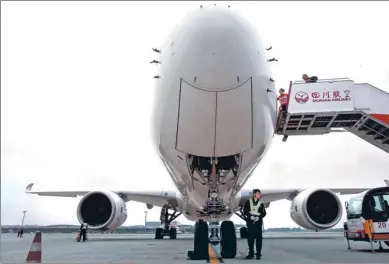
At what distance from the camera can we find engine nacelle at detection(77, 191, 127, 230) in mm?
15541

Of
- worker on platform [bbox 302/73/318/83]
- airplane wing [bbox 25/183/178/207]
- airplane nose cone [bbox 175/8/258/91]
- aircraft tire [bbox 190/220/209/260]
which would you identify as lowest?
aircraft tire [bbox 190/220/209/260]

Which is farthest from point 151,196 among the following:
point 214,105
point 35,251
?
point 214,105

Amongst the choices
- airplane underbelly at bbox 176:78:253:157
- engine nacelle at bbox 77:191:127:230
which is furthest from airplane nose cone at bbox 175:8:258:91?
engine nacelle at bbox 77:191:127:230

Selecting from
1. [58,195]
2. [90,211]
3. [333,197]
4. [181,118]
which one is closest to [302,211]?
[333,197]

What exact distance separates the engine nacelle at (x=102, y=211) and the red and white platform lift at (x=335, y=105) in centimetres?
822

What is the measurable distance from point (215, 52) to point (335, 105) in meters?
4.22

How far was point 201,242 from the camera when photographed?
773cm

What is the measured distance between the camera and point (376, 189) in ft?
35.2

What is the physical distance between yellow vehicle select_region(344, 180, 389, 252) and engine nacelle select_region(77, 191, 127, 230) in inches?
330

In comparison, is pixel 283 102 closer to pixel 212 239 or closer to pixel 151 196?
pixel 212 239

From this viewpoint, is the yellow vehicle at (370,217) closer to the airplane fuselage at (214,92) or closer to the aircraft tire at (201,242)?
the airplane fuselage at (214,92)

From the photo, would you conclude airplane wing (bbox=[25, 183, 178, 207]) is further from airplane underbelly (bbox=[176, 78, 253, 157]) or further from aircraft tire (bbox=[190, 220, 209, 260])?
airplane underbelly (bbox=[176, 78, 253, 157])

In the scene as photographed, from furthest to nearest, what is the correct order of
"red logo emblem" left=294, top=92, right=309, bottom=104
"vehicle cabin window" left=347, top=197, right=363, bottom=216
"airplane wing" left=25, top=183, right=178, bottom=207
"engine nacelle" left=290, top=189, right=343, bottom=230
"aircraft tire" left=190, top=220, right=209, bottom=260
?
1. "airplane wing" left=25, top=183, right=178, bottom=207
2. "engine nacelle" left=290, top=189, right=343, bottom=230
3. "vehicle cabin window" left=347, top=197, right=363, bottom=216
4. "red logo emblem" left=294, top=92, right=309, bottom=104
5. "aircraft tire" left=190, top=220, right=209, bottom=260

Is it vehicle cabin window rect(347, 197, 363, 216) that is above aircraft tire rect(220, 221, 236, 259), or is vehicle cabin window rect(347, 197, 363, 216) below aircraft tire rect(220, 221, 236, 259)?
above
